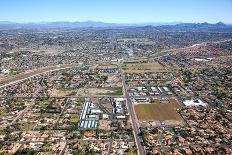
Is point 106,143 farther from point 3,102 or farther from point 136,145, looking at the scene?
point 3,102

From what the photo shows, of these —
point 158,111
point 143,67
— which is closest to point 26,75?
point 143,67

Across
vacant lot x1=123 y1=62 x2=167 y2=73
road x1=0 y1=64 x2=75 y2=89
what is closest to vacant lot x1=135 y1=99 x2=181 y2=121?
vacant lot x1=123 y1=62 x2=167 y2=73

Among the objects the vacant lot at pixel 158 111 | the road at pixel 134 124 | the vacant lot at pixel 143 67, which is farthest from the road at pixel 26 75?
the vacant lot at pixel 158 111

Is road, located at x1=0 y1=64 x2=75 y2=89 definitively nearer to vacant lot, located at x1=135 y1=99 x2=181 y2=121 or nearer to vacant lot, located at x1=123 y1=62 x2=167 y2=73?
vacant lot, located at x1=123 y1=62 x2=167 y2=73

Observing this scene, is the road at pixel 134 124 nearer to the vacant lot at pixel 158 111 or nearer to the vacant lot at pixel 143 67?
the vacant lot at pixel 158 111

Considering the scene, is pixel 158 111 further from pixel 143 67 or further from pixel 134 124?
pixel 143 67

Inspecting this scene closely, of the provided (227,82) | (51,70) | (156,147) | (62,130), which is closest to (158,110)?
(156,147)
